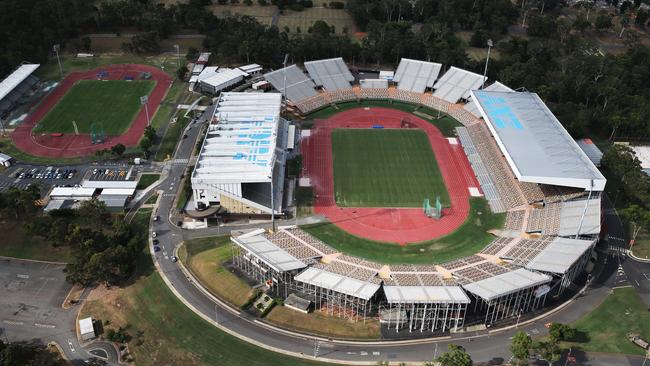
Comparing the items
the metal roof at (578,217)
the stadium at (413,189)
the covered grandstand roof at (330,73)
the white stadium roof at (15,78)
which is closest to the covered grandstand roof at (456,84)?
the stadium at (413,189)

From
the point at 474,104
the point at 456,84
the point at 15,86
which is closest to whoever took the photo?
the point at 474,104

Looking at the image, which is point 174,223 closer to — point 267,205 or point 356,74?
point 267,205

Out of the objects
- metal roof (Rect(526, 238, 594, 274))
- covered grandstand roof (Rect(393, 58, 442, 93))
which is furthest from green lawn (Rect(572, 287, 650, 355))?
covered grandstand roof (Rect(393, 58, 442, 93))

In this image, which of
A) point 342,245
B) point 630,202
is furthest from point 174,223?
point 630,202

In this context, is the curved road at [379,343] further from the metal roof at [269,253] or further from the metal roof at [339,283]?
the metal roof at [269,253]

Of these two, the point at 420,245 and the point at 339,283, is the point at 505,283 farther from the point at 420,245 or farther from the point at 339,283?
the point at 339,283

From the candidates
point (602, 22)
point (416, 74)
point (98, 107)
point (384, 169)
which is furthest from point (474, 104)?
point (98, 107)
